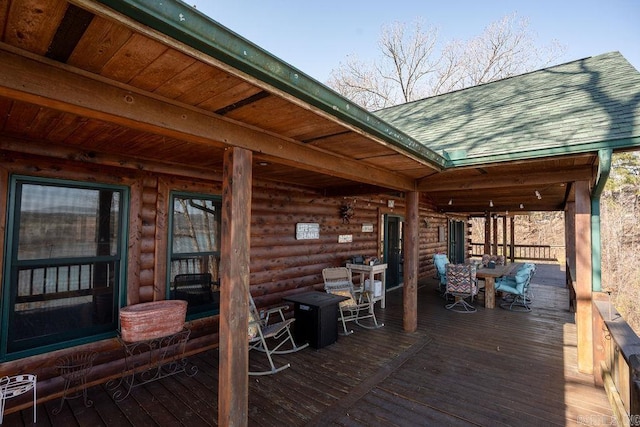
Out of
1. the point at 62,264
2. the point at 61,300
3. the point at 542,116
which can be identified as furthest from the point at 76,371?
the point at 542,116

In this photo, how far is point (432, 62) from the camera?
14.3 meters

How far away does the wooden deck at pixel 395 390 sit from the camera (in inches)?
104

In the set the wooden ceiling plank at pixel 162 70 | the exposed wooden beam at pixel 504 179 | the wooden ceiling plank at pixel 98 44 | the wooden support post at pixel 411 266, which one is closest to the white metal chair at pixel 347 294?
the wooden support post at pixel 411 266

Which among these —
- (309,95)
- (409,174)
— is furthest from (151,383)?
(409,174)

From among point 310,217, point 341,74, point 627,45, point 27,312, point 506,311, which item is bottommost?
point 506,311

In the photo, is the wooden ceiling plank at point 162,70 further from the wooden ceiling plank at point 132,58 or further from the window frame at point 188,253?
the window frame at point 188,253

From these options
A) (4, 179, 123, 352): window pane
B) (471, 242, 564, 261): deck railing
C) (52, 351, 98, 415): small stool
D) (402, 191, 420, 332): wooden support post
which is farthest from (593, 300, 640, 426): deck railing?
(471, 242, 564, 261): deck railing

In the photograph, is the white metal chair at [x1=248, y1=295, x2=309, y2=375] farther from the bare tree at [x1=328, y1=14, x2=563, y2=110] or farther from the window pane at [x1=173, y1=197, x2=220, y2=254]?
the bare tree at [x1=328, y1=14, x2=563, y2=110]

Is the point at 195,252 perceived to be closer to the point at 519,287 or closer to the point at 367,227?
the point at 367,227

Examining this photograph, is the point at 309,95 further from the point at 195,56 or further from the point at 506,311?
the point at 506,311

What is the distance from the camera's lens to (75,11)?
1082 millimetres

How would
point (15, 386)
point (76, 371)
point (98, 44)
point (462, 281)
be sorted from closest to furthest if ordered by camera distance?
point (98, 44)
point (15, 386)
point (76, 371)
point (462, 281)

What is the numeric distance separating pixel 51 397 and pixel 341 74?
1511 centimetres

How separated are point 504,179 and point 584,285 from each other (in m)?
1.55
